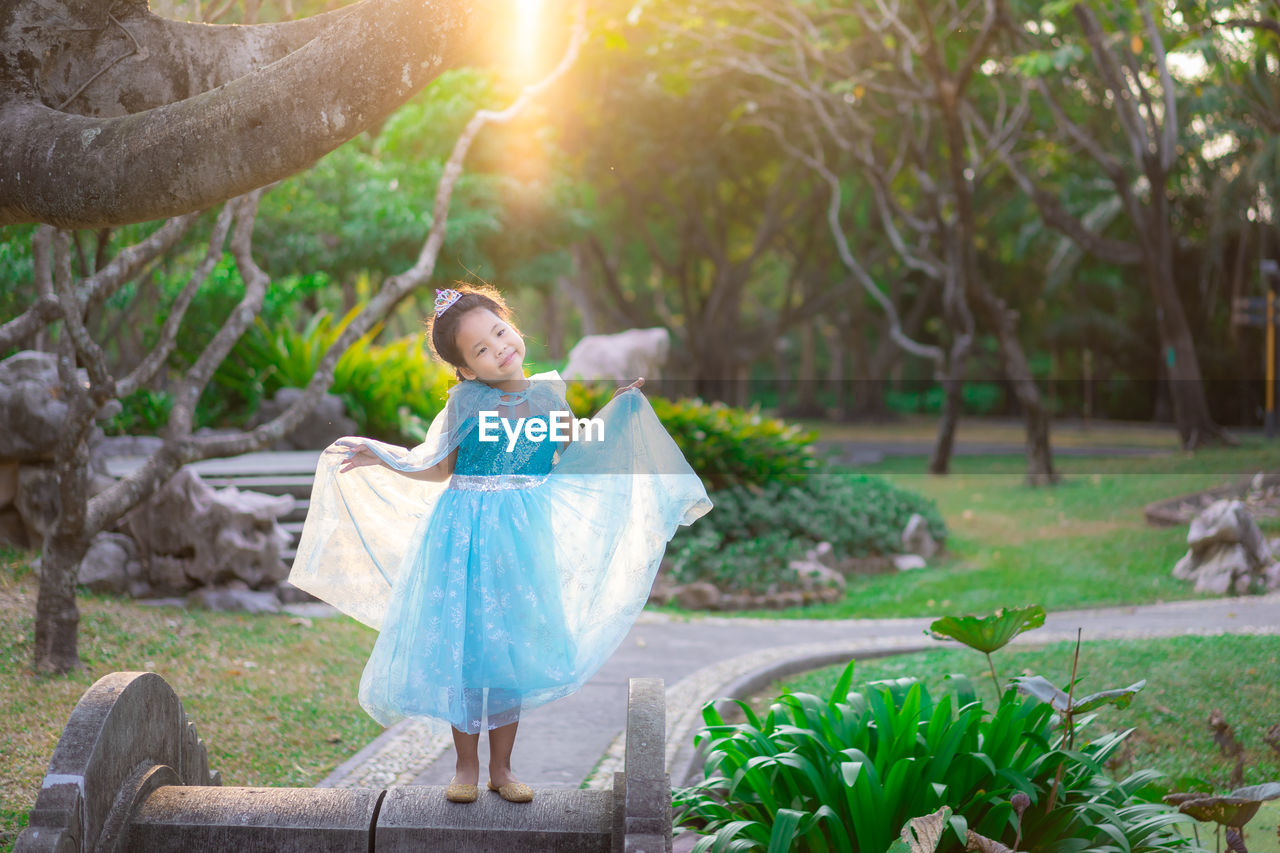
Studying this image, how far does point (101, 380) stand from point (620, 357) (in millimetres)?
9164

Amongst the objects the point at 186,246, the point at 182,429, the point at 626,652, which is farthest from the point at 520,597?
the point at 186,246

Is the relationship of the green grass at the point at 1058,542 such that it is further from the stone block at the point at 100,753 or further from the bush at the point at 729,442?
the stone block at the point at 100,753

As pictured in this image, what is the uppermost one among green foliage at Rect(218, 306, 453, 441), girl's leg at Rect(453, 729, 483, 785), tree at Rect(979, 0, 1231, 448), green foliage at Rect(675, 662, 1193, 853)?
tree at Rect(979, 0, 1231, 448)

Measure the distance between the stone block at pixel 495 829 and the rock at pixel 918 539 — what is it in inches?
332

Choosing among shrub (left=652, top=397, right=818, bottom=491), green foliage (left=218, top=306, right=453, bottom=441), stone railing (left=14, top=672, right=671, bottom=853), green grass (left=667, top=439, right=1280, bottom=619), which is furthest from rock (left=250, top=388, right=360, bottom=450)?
stone railing (left=14, top=672, right=671, bottom=853)

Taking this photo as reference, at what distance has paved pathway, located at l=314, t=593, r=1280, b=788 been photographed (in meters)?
4.96

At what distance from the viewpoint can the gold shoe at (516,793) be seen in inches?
115

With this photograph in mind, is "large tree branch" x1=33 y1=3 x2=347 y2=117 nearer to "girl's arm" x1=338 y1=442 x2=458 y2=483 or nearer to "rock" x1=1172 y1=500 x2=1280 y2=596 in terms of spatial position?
"girl's arm" x1=338 y1=442 x2=458 y2=483

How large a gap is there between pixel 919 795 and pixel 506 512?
1.56 metres

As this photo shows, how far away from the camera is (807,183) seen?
82.4ft

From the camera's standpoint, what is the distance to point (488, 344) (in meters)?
3.25

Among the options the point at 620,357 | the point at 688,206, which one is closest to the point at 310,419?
the point at 620,357

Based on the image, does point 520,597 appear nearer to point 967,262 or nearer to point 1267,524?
point 1267,524

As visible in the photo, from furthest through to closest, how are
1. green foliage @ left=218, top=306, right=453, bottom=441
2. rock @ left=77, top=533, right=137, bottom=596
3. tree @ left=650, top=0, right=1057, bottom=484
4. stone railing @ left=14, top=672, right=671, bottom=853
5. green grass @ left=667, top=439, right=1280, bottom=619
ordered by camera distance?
tree @ left=650, top=0, right=1057, bottom=484, green foliage @ left=218, top=306, right=453, bottom=441, green grass @ left=667, top=439, right=1280, bottom=619, rock @ left=77, top=533, right=137, bottom=596, stone railing @ left=14, top=672, right=671, bottom=853
